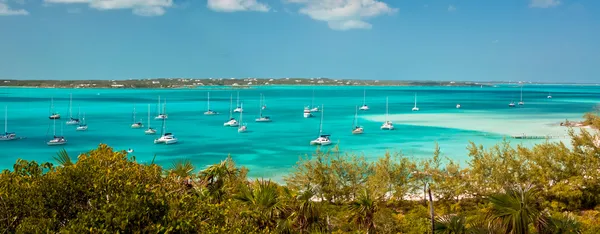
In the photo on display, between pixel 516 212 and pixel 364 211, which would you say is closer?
pixel 516 212

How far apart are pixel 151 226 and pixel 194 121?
86.6 meters

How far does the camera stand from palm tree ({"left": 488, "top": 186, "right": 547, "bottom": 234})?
11312mm

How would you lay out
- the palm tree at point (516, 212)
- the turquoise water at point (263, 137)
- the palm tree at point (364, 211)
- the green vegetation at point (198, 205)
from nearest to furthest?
the green vegetation at point (198, 205)
the palm tree at point (516, 212)
the palm tree at point (364, 211)
the turquoise water at point (263, 137)

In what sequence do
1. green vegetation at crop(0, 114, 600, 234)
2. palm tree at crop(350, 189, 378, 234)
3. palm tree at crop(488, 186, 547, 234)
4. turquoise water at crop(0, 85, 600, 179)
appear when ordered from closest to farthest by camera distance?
green vegetation at crop(0, 114, 600, 234)
palm tree at crop(488, 186, 547, 234)
palm tree at crop(350, 189, 378, 234)
turquoise water at crop(0, 85, 600, 179)

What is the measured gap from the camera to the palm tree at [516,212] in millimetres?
11312

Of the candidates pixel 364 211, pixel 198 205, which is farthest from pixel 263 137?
pixel 198 205

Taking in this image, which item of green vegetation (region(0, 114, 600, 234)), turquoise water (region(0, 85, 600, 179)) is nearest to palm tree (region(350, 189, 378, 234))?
green vegetation (region(0, 114, 600, 234))

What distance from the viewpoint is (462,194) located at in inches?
1085

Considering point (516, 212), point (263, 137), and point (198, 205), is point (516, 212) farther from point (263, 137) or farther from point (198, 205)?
point (263, 137)

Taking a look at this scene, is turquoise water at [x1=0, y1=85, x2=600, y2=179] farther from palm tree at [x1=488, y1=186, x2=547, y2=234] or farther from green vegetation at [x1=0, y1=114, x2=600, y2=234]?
palm tree at [x1=488, y1=186, x2=547, y2=234]

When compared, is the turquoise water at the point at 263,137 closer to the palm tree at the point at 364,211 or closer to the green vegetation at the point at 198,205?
the green vegetation at the point at 198,205

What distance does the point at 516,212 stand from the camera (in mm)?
11336

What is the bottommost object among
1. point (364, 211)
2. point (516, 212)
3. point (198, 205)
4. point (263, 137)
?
point (263, 137)

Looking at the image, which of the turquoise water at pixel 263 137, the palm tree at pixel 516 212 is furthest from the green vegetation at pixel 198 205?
the turquoise water at pixel 263 137
